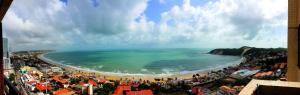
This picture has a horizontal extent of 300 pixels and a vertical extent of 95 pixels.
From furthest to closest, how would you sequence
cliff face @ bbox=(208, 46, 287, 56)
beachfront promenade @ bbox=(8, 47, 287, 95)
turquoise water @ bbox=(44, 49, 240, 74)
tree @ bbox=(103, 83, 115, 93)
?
turquoise water @ bbox=(44, 49, 240, 74)
cliff face @ bbox=(208, 46, 287, 56)
tree @ bbox=(103, 83, 115, 93)
beachfront promenade @ bbox=(8, 47, 287, 95)

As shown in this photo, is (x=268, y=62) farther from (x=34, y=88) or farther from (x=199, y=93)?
(x=34, y=88)

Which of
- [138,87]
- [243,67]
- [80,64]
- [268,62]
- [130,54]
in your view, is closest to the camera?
[268,62]

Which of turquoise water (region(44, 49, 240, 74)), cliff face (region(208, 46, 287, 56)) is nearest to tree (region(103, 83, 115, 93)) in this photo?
turquoise water (region(44, 49, 240, 74))

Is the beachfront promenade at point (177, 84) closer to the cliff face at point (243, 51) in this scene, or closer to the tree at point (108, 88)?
the tree at point (108, 88)

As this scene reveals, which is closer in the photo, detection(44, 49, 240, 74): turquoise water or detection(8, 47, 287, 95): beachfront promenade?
detection(8, 47, 287, 95): beachfront promenade

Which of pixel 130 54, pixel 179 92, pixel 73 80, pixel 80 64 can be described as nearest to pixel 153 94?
pixel 179 92

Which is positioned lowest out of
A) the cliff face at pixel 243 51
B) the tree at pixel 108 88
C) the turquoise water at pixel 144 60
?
the tree at pixel 108 88

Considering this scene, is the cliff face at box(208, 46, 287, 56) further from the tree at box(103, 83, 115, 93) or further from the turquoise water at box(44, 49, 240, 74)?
the tree at box(103, 83, 115, 93)

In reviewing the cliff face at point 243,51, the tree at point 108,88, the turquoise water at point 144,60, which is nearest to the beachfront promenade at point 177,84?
the tree at point 108,88

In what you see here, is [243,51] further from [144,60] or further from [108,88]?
[108,88]
